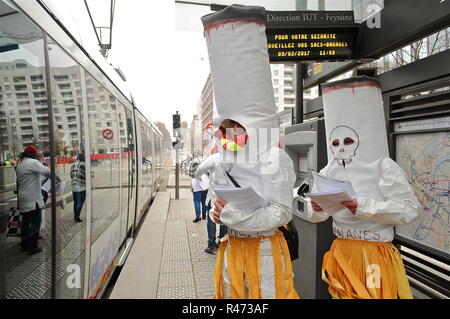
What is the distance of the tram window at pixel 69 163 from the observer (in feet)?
7.51

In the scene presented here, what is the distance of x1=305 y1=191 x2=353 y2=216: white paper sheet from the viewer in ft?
7.69

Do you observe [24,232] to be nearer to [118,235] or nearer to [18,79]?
[18,79]

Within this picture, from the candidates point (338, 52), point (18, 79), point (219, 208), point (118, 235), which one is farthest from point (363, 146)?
point (118, 235)

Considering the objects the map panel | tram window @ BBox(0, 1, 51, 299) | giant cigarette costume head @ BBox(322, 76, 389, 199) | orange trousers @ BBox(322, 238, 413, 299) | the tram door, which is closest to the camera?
tram window @ BBox(0, 1, 51, 299)

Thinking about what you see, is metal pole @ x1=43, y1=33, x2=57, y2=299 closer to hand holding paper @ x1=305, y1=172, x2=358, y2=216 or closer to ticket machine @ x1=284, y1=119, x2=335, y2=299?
hand holding paper @ x1=305, y1=172, x2=358, y2=216

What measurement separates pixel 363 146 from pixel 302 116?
2.67m

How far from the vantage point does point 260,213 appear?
2158 mm

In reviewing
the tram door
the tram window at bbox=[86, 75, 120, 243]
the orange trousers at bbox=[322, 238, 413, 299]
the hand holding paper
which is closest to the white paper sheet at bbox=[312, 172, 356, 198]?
the hand holding paper

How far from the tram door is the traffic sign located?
67 cm

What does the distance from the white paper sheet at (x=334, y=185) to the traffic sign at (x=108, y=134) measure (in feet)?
7.93

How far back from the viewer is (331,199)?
2.42 meters

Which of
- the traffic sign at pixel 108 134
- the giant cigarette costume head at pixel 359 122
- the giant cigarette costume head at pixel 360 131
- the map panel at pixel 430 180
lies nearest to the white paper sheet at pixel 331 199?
the giant cigarette costume head at pixel 360 131

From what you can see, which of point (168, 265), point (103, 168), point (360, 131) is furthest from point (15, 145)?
point (168, 265)
